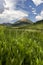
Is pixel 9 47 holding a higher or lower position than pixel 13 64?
higher

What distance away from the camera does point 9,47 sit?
7230 millimetres

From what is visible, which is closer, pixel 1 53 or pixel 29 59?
pixel 1 53

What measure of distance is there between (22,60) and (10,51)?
21.8 inches

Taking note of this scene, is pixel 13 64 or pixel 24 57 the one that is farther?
pixel 24 57

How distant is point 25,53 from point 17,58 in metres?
0.96

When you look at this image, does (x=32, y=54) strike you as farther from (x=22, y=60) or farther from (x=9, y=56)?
(x=9, y=56)

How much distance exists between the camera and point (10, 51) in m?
7.09

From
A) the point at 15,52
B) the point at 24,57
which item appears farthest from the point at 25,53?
the point at 15,52

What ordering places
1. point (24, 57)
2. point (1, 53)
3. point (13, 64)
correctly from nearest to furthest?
point (13, 64), point (1, 53), point (24, 57)

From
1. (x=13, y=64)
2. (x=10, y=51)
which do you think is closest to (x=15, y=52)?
(x=10, y=51)

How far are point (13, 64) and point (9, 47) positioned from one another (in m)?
0.89

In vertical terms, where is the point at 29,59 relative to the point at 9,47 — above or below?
below

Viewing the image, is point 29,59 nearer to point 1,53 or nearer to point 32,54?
point 32,54

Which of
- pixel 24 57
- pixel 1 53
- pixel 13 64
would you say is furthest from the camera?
pixel 24 57
